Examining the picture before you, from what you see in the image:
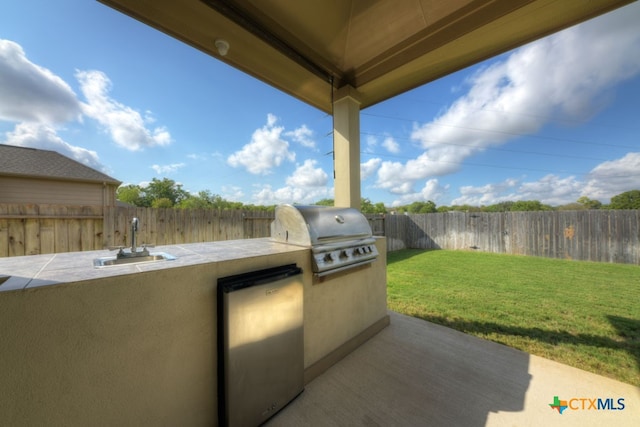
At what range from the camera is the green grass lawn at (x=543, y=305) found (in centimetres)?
233

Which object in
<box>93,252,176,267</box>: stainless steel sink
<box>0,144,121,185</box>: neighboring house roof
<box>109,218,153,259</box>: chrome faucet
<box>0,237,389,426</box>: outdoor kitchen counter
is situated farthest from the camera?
<box>0,144,121,185</box>: neighboring house roof

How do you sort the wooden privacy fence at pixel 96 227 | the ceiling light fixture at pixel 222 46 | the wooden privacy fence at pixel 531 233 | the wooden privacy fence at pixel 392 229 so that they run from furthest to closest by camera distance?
the wooden privacy fence at pixel 531 233 → the wooden privacy fence at pixel 392 229 → the wooden privacy fence at pixel 96 227 → the ceiling light fixture at pixel 222 46

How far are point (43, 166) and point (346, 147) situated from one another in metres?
9.26

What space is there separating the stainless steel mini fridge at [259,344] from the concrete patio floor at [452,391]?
0.68 ft

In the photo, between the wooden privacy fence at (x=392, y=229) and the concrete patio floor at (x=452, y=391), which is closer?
the concrete patio floor at (x=452, y=391)

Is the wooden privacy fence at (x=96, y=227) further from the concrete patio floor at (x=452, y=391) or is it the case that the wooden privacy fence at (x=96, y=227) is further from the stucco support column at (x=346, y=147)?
the concrete patio floor at (x=452, y=391)

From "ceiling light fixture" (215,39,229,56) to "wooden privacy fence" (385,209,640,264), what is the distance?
8.28m

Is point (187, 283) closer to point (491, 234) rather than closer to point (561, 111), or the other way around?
point (491, 234)

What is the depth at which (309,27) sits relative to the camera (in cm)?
247

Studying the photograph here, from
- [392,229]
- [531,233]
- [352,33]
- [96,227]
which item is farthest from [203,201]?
[531,233]

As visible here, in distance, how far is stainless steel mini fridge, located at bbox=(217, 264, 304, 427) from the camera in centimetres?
134

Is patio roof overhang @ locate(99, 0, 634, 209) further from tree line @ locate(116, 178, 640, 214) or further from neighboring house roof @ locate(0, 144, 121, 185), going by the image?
tree line @ locate(116, 178, 640, 214)

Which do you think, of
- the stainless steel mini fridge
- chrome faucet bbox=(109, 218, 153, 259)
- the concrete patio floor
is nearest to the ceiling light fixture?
chrome faucet bbox=(109, 218, 153, 259)

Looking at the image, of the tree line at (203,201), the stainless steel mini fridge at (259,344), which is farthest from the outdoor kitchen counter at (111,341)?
the tree line at (203,201)
